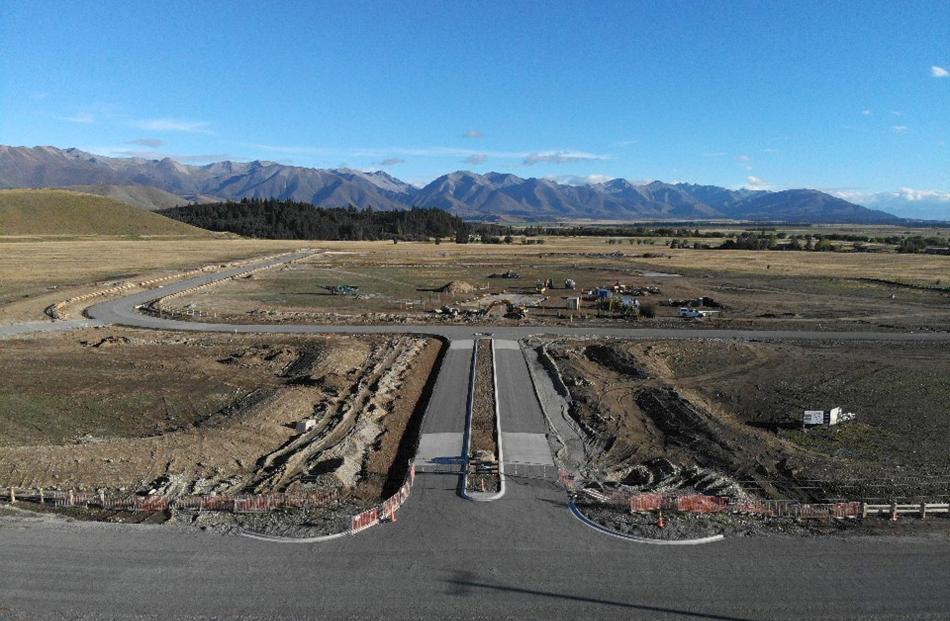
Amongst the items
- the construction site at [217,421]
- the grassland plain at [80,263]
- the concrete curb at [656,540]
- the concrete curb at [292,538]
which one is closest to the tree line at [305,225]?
the grassland plain at [80,263]

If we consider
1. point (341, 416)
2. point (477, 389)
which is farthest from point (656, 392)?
point (341, 416)

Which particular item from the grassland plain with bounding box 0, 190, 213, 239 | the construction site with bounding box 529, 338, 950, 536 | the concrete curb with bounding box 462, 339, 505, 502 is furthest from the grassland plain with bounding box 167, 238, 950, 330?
the grassland plain with bounding box 0, 190, 213, 239

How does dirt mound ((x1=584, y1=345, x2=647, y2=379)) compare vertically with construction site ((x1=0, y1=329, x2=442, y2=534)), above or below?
above

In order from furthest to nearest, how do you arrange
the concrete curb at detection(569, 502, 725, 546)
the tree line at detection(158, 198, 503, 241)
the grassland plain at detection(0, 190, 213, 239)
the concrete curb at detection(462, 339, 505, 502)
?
the tree line at detection(158, 198, 503, 241) → the grassland plain at detection(0, 190, 213, 239) → the concrete curb at detection(462, 339, 505, 502) → the concrete curb at detection(569, 502, 725, 546)

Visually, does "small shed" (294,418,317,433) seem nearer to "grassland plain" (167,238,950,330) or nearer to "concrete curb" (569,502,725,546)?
"concrete curb" (569,502,725,546)

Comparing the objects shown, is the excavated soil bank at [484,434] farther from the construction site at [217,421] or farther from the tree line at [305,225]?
the tree line at [305,225]

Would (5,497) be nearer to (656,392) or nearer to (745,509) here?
(745,509)

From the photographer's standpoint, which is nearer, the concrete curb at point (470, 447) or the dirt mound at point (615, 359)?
the concrete curb at point (470, 447)

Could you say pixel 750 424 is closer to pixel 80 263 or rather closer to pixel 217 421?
pixel 217 421

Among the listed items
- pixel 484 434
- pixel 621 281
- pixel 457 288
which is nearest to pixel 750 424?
pixel 484 434
